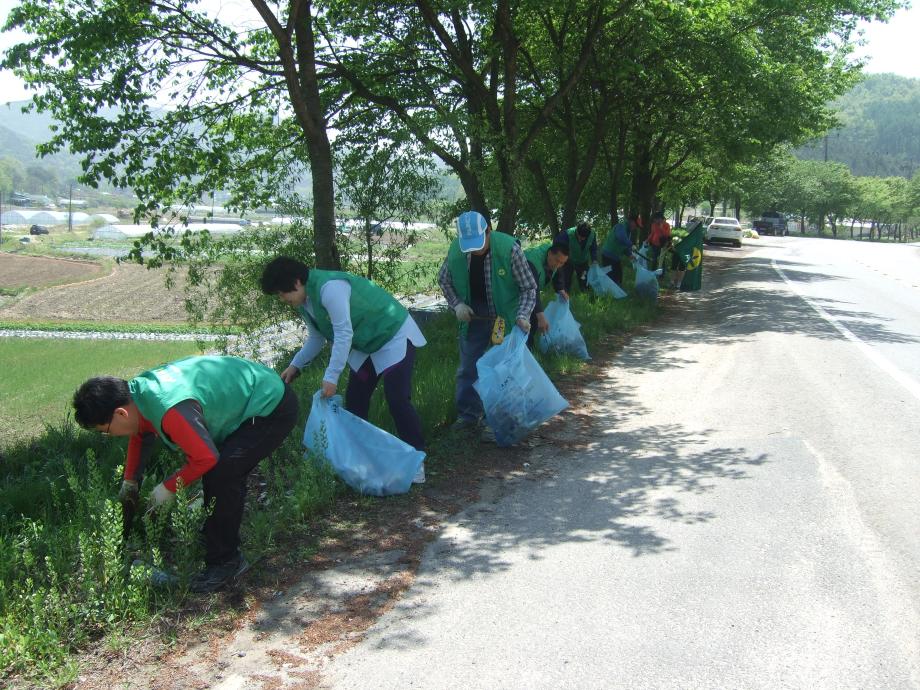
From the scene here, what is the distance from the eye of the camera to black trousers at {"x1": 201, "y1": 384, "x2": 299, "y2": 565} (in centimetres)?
364

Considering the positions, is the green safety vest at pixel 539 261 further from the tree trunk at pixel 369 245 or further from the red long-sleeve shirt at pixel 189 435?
the red long-sleeve shirt at pixel 189 435

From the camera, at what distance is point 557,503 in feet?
16.2

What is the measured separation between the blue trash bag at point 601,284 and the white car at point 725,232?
3125cm

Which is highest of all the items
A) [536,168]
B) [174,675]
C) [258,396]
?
[536,168]

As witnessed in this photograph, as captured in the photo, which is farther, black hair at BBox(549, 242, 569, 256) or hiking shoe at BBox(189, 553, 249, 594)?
black hair at BBox(549, 242, 569, 256)

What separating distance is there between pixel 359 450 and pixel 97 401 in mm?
1955

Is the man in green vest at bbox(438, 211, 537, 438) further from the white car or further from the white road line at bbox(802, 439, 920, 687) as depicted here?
the white car

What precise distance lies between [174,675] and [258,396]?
120cm

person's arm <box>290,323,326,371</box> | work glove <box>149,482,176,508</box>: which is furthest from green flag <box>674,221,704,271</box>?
work glove <box>149,482,176,508</box>

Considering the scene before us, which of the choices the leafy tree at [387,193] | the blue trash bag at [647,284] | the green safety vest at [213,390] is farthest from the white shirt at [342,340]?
the blue trash bag at [647,284]

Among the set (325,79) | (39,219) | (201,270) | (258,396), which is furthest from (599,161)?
(39,219)

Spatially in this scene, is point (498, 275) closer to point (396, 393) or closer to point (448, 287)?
point (448, 287)

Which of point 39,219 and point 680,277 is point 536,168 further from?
point 39,219

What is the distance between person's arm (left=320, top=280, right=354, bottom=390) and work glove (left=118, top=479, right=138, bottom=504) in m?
1.19
